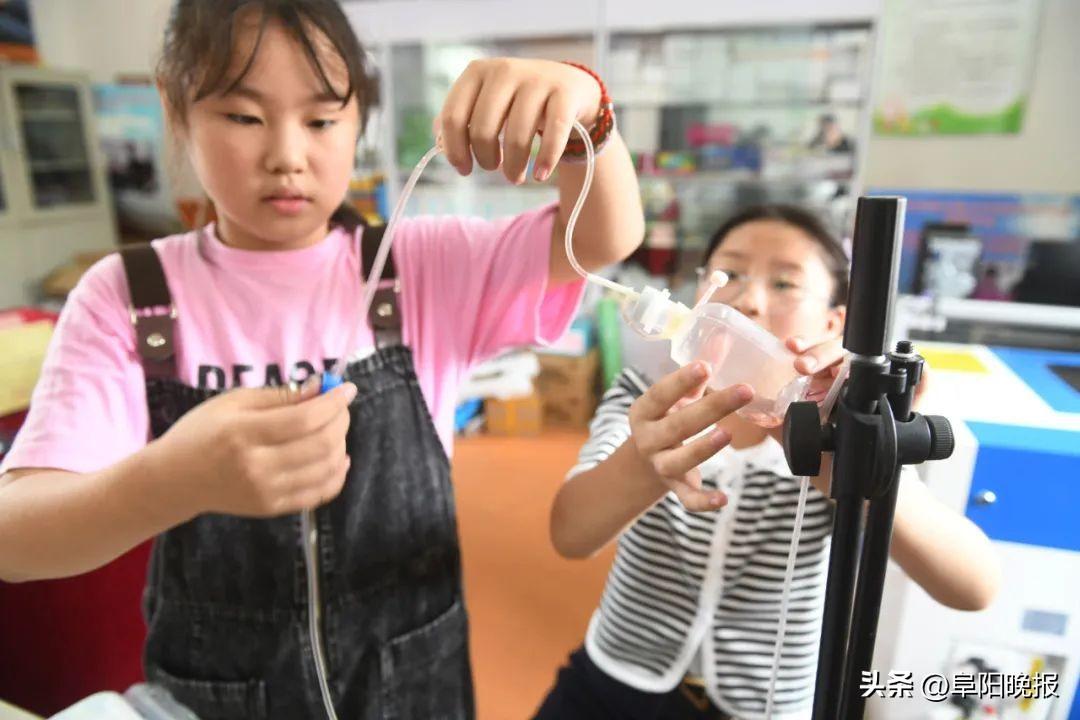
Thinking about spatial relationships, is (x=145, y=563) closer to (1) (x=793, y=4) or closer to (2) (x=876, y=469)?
(2) (x=876, y=469)

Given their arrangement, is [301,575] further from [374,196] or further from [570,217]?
[374,196]

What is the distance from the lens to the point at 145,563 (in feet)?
4.31

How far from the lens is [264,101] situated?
0.64 metres

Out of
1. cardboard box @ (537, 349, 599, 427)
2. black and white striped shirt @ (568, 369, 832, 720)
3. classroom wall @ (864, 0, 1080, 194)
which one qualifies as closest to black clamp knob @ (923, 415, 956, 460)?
black and white striped shirt @ (568, 369, 832, 720)

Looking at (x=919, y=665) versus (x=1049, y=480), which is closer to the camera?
(x=1049, y=480)

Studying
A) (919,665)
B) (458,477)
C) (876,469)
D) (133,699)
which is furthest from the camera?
(458,477)

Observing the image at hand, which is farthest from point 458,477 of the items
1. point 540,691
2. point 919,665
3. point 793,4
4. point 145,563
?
point 793,4

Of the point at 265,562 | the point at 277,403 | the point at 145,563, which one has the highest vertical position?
the point at 277,403

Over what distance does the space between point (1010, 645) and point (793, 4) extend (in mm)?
A: 2349

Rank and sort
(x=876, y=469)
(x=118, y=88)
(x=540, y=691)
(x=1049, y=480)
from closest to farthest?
(x=876, y=469), (x=1049, y=480), (x=540, y=691), (x=118, y=88)

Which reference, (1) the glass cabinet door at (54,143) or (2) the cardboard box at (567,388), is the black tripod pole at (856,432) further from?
(1) the glass cabinet door at (54,143)

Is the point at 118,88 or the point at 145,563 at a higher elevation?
the point at 118,88

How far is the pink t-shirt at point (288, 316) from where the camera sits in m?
0.67

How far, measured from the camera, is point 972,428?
875 millimetres
